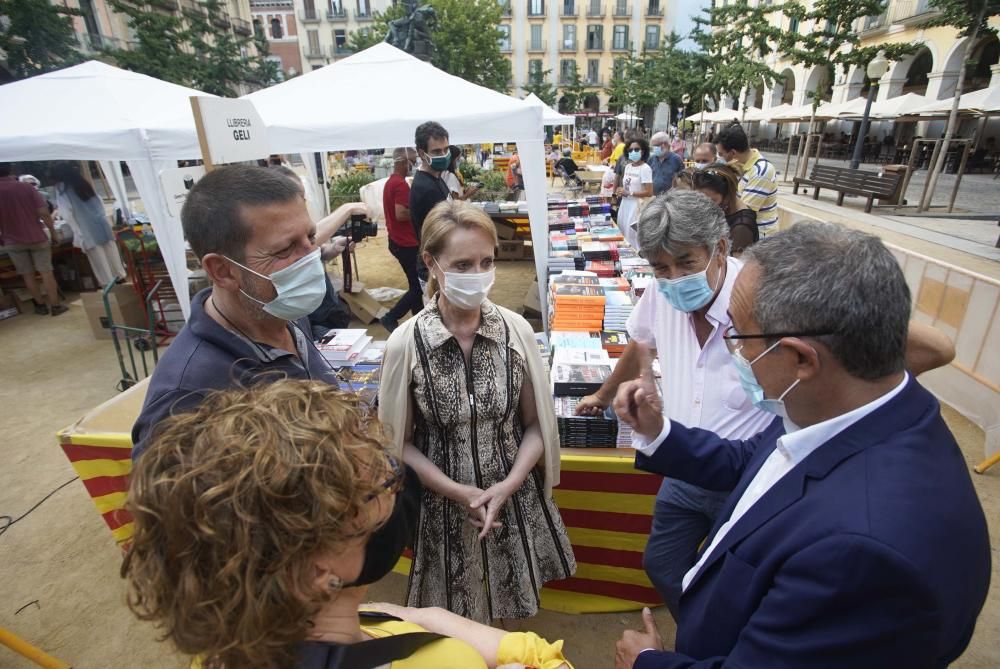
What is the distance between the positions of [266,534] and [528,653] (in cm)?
73

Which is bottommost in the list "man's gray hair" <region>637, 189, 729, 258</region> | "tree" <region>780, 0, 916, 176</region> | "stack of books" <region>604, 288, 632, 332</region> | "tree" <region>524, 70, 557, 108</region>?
"stack of books" <region>604, 288, 632, 332</region>

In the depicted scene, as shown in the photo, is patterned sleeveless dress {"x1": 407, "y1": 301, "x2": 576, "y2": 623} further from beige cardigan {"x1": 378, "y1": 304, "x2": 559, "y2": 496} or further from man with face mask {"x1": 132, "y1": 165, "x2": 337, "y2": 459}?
man with face mask {"x1": 132, "y1": 165, "x2": 337, "y2": 459}

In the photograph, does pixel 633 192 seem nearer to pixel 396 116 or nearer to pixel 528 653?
pixel 396 116

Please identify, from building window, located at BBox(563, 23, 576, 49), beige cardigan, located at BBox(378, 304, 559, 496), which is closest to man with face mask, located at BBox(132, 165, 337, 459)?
beige cardigan, located at BBox(378, 304, 559, 496)

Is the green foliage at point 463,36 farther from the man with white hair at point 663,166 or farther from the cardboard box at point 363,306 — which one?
the cardboard box at point 363,306

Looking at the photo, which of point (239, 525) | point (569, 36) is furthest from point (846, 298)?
point (569, 36)

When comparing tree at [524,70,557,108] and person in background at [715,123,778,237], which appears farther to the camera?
tree at [524,70,557,108]

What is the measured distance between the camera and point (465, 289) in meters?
1.88

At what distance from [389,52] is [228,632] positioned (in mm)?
7306

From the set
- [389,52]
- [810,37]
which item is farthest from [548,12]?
[389,52]

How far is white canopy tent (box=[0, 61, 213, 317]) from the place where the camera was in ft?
15.3

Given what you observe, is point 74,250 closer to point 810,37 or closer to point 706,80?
point 810,37

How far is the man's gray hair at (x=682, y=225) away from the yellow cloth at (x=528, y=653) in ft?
4.67

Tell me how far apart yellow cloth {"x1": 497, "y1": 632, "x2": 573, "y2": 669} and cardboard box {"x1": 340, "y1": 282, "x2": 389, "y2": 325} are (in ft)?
17.9
